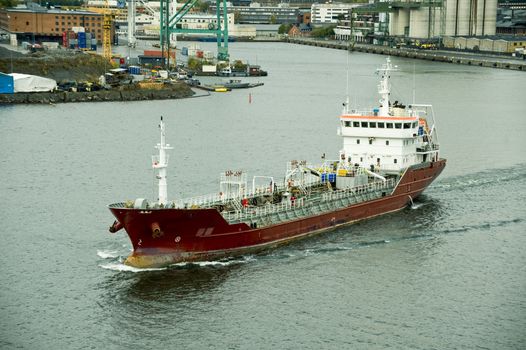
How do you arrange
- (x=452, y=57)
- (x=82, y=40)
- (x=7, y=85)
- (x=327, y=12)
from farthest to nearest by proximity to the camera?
(x=327, y=12) < (x=452, y=57) < (x=82, y=40) < (x=7, y=85)

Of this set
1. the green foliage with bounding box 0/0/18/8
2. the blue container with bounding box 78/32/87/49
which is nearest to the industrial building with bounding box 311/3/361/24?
the green foliage with bounding box 0/0/18/8

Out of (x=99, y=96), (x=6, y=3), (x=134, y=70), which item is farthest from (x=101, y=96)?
(x=6, y=3)

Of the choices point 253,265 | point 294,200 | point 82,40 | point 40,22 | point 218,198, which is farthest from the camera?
point 40,22

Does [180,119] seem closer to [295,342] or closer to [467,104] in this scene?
[467,104]

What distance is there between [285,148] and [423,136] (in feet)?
32.9

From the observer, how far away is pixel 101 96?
6538 cm

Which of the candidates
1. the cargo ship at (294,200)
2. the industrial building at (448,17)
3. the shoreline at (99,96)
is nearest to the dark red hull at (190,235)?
the cargo ship at (294,200)

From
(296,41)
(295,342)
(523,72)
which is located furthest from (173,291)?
(296,41)

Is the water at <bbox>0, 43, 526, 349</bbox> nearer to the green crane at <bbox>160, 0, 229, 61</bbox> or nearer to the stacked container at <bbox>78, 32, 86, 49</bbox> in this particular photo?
the green crane at <bbox>160, 0, 229, 61</bbox>

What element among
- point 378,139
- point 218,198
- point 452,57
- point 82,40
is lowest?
point 218,198

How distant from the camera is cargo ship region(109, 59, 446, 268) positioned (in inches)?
968

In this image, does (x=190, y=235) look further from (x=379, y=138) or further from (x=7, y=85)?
(x=7, y=85)

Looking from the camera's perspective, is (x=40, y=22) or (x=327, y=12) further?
(x=327, y=12)

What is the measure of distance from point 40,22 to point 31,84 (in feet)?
153
